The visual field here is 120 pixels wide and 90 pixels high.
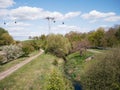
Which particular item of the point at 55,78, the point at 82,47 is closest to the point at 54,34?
the point at 82,47

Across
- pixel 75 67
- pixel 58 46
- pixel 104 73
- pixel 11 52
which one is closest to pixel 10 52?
pixel 11 52

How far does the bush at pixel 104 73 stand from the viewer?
21578 mm

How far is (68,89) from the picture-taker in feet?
88.7

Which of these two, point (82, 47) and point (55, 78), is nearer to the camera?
point (55, 78)

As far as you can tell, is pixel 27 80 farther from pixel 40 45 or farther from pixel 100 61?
pixel 40 45

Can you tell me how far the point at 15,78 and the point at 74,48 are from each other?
1653 inches

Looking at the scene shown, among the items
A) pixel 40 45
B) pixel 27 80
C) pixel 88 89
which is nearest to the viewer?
pixel 88 89

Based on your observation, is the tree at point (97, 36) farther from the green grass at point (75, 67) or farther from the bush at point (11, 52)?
the bush at point (11, 52)

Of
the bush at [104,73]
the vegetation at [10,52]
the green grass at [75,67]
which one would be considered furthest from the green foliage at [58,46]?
the bush at [104,73]

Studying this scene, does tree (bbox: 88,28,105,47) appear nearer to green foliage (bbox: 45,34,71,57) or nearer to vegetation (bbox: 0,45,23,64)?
green foliage (bbox: 45,34,71,57)

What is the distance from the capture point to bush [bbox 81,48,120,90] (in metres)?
21.6

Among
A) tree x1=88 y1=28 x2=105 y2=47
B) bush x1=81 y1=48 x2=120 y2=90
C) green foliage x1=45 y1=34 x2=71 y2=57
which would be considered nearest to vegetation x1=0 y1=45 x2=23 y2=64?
green foliage x1=45 y1=34 x2=71 y2=57

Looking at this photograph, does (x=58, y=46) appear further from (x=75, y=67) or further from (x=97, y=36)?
(x=97, y=36)

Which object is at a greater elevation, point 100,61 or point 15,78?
point 100,61
